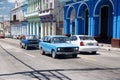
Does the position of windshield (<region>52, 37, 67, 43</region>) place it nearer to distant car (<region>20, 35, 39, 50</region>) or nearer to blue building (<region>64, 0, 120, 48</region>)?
distant car (<region>20, 35, 39, 50</region>)

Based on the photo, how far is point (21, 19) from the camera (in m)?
98.9

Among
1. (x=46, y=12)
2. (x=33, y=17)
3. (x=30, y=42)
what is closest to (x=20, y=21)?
(x=33, y=17)

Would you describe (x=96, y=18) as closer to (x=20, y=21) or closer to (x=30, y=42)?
(x=30, y=42)

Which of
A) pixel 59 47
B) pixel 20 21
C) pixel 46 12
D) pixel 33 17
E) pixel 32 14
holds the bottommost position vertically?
pixel 59 47

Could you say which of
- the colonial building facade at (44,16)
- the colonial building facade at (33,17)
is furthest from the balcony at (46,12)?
the colonial building facade at (33,17)

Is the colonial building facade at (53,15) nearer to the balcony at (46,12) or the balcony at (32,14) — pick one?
the balcony at (46,12)

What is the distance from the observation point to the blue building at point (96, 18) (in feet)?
121

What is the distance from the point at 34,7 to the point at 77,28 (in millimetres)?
28740

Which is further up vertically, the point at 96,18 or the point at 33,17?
the point at 33,17

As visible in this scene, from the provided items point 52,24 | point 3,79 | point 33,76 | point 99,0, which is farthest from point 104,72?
point 52,24

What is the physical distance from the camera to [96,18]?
4441cm

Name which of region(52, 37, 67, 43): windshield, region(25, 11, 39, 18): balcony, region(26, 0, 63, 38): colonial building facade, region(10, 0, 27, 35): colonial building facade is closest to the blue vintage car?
region(52, 37, 67, 43): windshield

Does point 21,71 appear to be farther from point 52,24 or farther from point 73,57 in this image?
point 52,24

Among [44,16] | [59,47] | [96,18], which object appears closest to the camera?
[59,47]
